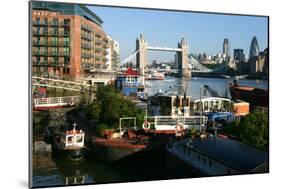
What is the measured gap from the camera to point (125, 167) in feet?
11.9

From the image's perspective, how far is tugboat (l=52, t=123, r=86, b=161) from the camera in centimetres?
347

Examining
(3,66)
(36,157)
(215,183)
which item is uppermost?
(3,66)

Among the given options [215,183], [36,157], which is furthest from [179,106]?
[36,157]

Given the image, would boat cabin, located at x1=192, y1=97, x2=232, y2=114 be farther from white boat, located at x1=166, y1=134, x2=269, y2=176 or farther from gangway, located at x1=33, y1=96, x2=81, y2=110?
gangway, located at x1=33, y1=96, x2=81, y2=110

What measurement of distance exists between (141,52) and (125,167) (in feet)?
3.19

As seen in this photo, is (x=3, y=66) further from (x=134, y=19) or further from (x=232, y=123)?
(x=232, y=123)

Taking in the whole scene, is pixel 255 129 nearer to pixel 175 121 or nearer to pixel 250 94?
pixel 250 94

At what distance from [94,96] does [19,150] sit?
74 cm

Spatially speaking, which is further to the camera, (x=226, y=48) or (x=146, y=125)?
(x=226, y=48)

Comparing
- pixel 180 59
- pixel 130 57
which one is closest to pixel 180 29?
pixel 180 59

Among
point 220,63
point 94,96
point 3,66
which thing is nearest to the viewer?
point 3,66

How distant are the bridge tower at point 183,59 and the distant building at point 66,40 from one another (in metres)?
0.65

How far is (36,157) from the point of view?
3367 millimetres

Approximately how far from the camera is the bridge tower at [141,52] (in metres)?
3.62
